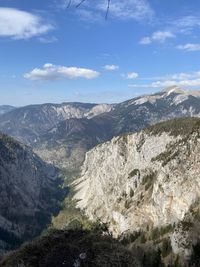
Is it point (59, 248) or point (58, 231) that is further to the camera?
point (58, 231)

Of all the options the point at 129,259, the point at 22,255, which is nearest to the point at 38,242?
the point at 22,255

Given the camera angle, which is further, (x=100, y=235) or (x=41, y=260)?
(x=100, y=235)

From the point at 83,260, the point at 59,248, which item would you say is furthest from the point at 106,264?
the point at 59,248

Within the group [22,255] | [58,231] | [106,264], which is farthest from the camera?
[58,231]

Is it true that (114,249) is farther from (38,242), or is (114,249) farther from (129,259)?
(38,242)

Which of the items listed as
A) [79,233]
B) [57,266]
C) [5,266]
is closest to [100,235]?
[79,233]

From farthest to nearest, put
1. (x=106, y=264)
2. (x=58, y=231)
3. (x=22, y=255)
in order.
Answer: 1. (x=58, y=231)
2. (x=22, y=255)
3. (x=106, y=264)

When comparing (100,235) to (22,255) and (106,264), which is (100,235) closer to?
Answer: (106,264)
